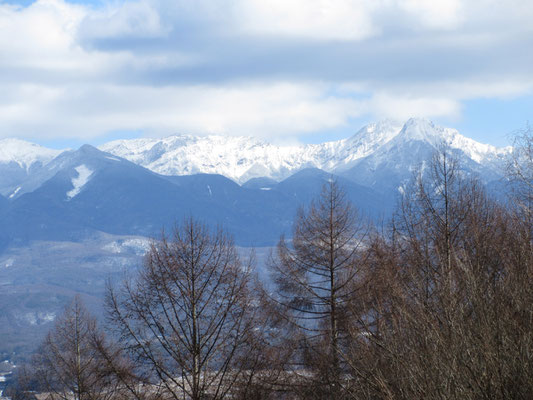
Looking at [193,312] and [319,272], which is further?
[319,272]

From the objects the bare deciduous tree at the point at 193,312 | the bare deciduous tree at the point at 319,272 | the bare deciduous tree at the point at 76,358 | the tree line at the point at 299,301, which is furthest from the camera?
the bare deciduous tree at the point at 76,358

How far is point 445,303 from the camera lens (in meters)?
13.1

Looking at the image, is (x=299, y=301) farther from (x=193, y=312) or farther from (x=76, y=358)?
(x=76, y=358)

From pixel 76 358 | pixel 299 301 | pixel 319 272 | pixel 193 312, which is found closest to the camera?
pixel 193 312

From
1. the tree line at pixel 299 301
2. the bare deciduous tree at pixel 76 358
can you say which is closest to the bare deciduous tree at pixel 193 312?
the tree line at pixel 299 301

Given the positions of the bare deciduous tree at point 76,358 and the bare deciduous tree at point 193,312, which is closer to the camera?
the bare deciduous tree at point 193,312

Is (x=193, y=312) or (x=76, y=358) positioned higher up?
(x=193, y=312)

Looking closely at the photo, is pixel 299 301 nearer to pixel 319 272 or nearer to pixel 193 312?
pixel 319 272

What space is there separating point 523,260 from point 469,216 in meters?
11.9

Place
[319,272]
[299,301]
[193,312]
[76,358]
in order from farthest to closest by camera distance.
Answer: [76,358], [319,272], [299,301], [193,312]

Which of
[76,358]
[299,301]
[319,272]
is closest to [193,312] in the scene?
[299,301]

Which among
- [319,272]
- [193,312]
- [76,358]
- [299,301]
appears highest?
[319,272]

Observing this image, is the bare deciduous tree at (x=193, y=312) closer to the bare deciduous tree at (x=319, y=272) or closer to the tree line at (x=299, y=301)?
the tree line at (x=299, y=301)

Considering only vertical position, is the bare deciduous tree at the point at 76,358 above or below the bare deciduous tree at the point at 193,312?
below
